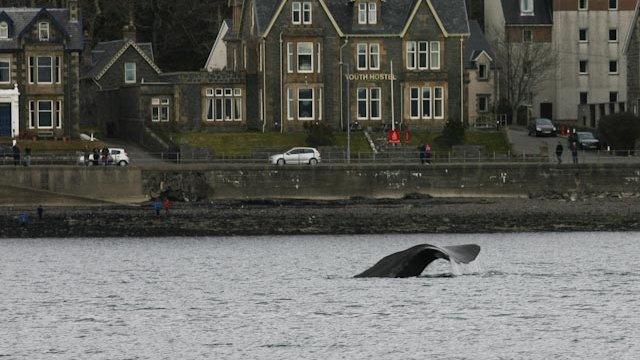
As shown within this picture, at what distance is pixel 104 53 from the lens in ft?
447

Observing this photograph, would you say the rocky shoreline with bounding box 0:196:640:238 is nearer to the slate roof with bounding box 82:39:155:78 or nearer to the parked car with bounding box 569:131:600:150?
the parked car with bounding box 569:131:600:150

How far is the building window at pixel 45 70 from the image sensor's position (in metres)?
117

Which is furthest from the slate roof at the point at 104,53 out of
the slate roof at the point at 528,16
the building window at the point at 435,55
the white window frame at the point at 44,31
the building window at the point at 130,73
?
the slate roof at the point at 528,16

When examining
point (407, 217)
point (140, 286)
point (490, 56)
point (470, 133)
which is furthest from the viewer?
point (490, 56)

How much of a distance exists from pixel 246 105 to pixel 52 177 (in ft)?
74.9

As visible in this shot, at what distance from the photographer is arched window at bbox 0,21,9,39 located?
11706cm

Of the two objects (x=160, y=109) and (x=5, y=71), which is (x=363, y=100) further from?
(x=5, y=71)

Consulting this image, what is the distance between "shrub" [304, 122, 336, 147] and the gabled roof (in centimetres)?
1975

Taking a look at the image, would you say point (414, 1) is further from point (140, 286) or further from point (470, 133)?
point (140, 286)

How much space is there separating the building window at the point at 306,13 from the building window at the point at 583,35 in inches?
1319

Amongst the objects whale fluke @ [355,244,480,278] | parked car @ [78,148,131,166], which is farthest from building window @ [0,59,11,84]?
whale fluke @ [355,244,480,278]

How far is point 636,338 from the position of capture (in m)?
61.4

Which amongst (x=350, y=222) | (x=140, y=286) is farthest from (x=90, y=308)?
(x=350, y=222)

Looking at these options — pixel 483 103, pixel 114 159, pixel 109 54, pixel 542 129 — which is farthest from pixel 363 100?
pixel 483 103
